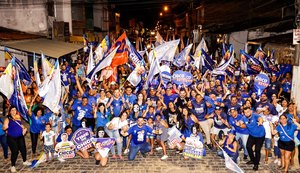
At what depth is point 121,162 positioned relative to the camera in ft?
27.3

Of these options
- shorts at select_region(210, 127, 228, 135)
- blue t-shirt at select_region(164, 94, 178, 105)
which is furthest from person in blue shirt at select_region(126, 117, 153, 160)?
shorts at select_region(210, 127, 228, 135)

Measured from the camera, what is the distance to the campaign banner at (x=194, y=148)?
27.2 ft

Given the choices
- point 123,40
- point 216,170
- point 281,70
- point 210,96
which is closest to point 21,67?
point 123,40

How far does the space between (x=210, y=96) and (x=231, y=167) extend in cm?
303

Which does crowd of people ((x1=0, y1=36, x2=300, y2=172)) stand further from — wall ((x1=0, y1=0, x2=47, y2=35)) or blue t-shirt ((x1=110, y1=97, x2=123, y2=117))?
wall ((x1=0, y1=0, x2=47, y2=35))

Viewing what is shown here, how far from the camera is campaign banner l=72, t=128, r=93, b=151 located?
8.23 m

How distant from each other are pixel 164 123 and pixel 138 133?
35.6 inches

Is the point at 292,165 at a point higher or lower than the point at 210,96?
lower

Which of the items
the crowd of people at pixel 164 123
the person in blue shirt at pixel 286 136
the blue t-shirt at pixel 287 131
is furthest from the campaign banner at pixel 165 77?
the blue t-shirt at pixel 287 131

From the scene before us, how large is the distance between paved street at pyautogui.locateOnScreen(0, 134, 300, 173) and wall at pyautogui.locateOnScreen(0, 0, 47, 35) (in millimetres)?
14835

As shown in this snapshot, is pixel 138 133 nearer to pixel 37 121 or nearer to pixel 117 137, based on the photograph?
pixel 117 137

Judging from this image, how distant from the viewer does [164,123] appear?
28.6 ft

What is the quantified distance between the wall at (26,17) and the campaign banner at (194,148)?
1702 centimetres

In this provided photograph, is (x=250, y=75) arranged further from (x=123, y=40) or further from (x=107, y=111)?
(x=107, y=111)
